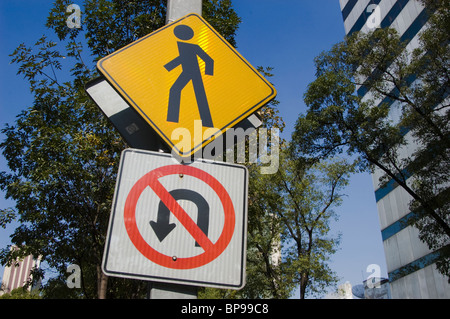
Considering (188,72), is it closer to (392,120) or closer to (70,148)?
(70,148)

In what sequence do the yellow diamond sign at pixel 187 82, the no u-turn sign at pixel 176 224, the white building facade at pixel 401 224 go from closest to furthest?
the no u-turn sign at pixel 176 224 < the yellow diamond sign at pixel 187 82 < the white building facade at pixel 401 224

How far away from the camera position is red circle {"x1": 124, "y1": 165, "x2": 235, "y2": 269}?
5.23 ft

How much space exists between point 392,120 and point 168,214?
49.5 ft

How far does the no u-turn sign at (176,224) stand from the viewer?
158 centimetres

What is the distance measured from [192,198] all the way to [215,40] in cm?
114

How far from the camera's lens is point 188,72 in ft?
6.98

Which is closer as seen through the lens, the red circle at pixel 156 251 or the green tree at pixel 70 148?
the red circle at pixel 156 251

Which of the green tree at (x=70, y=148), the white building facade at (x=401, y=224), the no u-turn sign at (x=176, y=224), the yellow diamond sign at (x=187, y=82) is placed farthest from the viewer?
the white building facade at (x=401, y=224)

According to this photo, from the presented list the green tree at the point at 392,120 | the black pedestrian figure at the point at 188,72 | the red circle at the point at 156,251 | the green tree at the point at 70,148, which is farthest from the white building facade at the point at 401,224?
the red circle at the point at 156,251

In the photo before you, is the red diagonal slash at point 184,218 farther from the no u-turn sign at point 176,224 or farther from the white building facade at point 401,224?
the white building facade at point 401,224

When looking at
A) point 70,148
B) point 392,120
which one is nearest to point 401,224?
point 392,120
